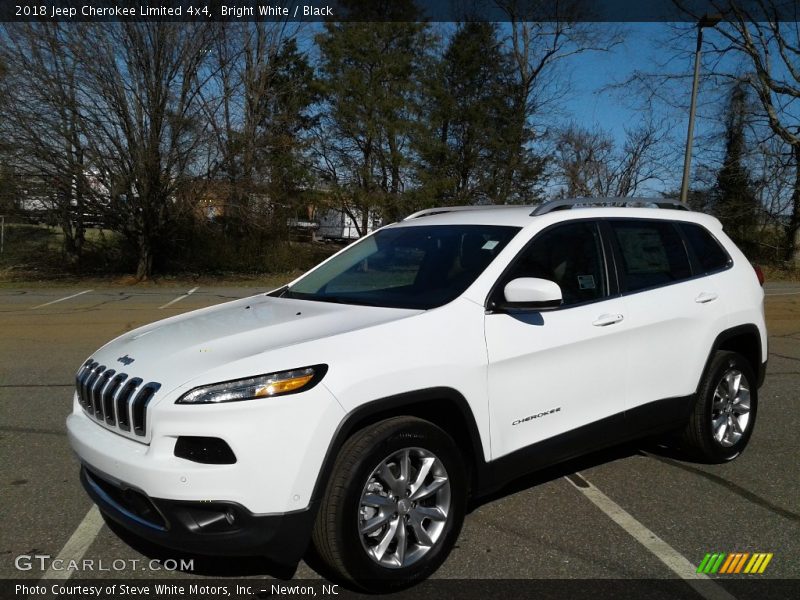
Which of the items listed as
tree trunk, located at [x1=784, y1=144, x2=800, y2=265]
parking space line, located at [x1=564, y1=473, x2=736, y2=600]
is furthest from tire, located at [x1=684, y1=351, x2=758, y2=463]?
tree trunk, located at [x1=784, y1=144, x2=800, y2=265]

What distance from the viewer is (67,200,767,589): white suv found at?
2672 millimetres

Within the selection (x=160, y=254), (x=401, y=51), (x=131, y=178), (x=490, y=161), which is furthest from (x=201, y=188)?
(x=490, y=161)

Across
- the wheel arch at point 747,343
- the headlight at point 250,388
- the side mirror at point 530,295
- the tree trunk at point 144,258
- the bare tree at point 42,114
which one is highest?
the bare tree at point 42,114

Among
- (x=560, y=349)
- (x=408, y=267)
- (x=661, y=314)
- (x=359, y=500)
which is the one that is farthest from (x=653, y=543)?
(x=408, y=267)

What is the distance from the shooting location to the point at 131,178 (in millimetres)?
20016

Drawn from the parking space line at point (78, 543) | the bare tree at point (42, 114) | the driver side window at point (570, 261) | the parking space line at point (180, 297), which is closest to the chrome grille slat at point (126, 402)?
the parking space line at point (78, 543)

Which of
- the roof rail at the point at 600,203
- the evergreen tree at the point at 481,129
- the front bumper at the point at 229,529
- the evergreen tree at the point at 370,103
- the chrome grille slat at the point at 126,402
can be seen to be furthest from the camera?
the evergreen tree at the point at 481,129

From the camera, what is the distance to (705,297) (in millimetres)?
4473

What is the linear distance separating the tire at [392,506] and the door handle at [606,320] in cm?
118

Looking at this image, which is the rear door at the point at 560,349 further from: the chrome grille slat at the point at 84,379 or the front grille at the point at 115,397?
the chrome grille slat at the point at 84,379

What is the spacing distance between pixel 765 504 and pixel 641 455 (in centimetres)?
97

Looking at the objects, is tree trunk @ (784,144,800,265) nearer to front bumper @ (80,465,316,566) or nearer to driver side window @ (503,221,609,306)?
driver side window @ (503,221,609,306)

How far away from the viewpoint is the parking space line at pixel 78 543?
10.5ft

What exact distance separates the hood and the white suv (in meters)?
0.02
